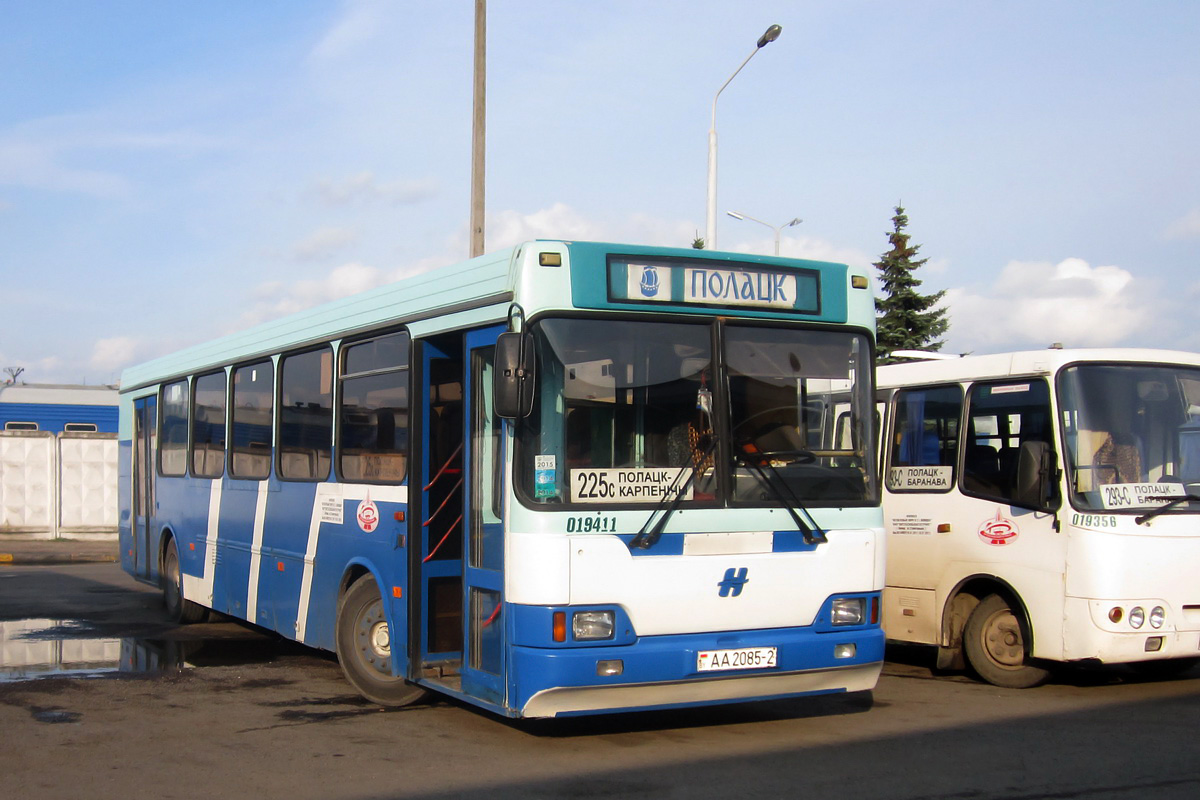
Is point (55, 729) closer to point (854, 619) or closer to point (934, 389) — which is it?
point (854, 619)

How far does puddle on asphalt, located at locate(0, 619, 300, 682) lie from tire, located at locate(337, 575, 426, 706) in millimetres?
2291

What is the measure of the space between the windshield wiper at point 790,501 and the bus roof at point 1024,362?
280 centimetres

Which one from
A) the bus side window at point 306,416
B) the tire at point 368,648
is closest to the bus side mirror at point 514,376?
the tire at point 368,648

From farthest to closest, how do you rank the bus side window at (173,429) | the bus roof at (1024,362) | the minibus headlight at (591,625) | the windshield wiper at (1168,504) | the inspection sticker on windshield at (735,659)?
the bus side window at (173,429) < the bus roof at (1024,362) < the windshield wiper at (1168,504) < the inspection sticker on windshield at (735,659) < the minibus headlight at (591,625)

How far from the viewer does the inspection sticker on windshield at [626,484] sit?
22.8ft

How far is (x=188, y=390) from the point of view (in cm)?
1357

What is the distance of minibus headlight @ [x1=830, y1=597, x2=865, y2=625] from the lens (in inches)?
298

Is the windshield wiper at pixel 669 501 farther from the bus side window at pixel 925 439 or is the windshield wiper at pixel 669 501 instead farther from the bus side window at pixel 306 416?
the bus side window at pixel 925 439

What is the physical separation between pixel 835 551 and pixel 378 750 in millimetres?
2950

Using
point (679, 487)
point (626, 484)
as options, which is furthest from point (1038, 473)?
point (626, 484)

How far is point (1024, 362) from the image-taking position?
951 centimetres

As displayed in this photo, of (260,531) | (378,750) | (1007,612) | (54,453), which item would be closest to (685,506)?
(378,750)

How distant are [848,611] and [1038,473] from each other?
7.51 feet

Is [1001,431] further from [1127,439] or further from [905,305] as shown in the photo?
[905,305]
